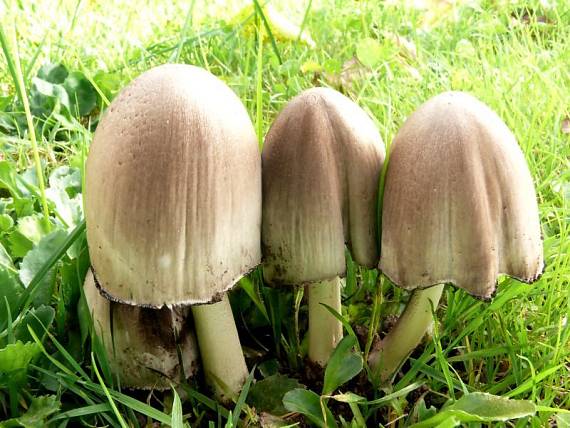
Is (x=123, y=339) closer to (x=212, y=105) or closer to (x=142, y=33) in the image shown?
(x=212, y=105)

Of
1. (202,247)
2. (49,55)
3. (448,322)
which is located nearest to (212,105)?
(202,247)

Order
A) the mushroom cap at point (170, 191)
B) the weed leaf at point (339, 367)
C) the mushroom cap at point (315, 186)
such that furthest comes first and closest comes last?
the weed leaf at point (339, 367) → the mushroom cap at point (315, 186) → the mushroom cap at point (170, 191)

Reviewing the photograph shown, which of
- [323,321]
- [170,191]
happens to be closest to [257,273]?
[323,321]

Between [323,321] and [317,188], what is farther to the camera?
[323,321]

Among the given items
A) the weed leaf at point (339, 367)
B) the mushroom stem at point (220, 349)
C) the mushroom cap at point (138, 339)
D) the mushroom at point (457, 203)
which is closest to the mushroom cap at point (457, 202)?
the mushroom at point (457, 203)

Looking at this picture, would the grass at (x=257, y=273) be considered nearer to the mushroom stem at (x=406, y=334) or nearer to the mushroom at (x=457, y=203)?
the mushroom stem at (x=406, y=334)

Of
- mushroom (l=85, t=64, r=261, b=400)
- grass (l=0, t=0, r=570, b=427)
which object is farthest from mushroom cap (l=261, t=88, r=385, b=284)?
grass (l=0, t=0, r=570, b=427)

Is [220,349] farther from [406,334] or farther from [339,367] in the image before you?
[406,334]
